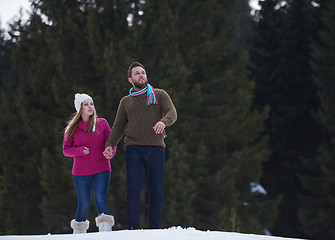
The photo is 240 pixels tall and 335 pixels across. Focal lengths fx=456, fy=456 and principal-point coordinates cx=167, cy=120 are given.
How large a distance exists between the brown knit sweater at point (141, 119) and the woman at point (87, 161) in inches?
9.1

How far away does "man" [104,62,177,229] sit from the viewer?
16.1 feet

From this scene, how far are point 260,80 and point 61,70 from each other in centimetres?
1069

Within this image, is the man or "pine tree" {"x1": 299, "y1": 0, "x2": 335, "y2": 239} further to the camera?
"pine tree" {"x1": 299, "y1": 0, "x2": 335, "y2": 239}

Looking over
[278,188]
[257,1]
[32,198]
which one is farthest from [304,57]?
[32,198]

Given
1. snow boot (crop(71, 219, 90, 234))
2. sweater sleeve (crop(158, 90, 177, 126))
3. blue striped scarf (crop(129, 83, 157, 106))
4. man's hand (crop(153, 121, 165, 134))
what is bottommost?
snow boot (crop(71, 219, 90, 234))

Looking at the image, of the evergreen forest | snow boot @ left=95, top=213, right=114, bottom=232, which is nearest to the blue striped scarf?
snow boot @ left=95, top=213, right=114, bottom=232

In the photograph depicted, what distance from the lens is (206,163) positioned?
15164 millimetres

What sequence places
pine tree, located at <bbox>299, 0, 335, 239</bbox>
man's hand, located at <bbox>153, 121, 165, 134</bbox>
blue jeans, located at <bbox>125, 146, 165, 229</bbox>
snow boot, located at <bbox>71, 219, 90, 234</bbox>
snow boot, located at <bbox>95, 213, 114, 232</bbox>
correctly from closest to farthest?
man's hand, located at <bbox>153, 121, 165, 134</bbox>, blue jeans, located at <bbox>125, 146, 165, 229</bbox>, snow boot, located at <bbox>95, 213, 114, 232</bbox>, snow boot, located at <bbox>71, 219, 90, 234</bbox>, pine tree, located at <bbox>299, 0, 335, 239</bbox>

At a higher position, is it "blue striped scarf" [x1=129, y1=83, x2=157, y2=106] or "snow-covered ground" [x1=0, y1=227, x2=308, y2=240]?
"blue striped scarf" [x1=129, y1=83, x2=157, y2=106]

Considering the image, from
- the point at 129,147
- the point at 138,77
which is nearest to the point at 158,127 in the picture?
the point at 129,147

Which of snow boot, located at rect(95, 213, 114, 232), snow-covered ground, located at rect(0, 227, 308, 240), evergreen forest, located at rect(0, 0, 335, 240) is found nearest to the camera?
snow-covered ground, located at rect(0, 227, 308, 240)

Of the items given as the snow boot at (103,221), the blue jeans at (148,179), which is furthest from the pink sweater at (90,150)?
the snow boot at (103,221)

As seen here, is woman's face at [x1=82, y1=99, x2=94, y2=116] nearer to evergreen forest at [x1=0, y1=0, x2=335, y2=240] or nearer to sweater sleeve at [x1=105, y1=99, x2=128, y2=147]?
sweater sleeve at [x1=105, y1=99, x2=128, y2=147]

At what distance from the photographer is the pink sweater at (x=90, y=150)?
515 centimetres
